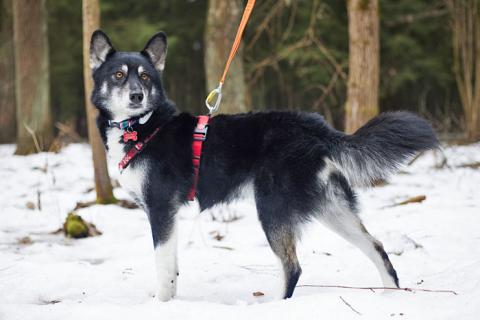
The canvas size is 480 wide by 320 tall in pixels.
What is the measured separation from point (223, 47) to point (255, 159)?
4365 mm

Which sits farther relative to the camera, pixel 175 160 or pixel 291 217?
pixel 175 160

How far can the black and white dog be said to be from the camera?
2914 mm

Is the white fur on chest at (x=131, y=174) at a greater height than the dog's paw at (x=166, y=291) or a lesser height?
greater

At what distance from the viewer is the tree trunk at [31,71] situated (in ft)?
32.3

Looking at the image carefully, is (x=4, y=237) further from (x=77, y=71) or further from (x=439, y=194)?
(x=77, y=71)

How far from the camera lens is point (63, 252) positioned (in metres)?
4.30

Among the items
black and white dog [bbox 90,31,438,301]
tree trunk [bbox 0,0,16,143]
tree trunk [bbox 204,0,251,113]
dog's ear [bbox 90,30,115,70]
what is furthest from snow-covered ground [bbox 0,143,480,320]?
tree trunk [bbox 0,0,16,143]

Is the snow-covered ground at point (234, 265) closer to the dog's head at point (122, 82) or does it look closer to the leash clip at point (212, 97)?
the leash clip at point (212, 97)

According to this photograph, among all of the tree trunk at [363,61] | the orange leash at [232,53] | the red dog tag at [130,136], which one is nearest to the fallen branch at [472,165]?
the tree trunk at [363,61]

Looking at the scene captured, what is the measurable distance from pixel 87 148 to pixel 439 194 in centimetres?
861

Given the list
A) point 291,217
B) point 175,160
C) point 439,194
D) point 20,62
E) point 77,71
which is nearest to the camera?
point 291,217

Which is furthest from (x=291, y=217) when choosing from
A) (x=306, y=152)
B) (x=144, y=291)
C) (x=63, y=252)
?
(x=63, y=252)

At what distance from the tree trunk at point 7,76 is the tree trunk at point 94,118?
7.80 m

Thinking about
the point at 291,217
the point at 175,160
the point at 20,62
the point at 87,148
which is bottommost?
the point at 87,148
